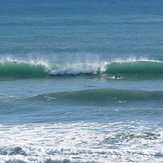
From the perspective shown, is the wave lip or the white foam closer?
the white foam

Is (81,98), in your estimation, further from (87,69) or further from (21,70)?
(21,70)

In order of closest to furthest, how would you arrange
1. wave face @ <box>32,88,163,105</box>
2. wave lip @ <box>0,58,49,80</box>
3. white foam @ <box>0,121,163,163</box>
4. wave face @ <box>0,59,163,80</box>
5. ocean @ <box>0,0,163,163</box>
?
white foam @ <box>0,121,163,163</box> < ocean @ <box>0,0,163,163</box> < wave face @ <box>32,88,163,105</box> < wave face @ <box>0,59,163,80</box> < wave lip @ <box>0,58,49,80</box>

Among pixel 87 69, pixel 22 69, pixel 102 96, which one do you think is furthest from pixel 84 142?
pixel 22 69

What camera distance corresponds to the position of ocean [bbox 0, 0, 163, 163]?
15.8m

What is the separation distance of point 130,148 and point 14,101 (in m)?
7.83

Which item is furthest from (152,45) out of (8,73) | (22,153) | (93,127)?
(22,153)

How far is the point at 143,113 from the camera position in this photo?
19.9 meters

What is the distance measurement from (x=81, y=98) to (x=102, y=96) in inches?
39.2

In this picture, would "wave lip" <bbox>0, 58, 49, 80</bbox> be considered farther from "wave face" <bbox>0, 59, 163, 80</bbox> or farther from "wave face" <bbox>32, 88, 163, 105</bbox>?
"wave face" <bbox>32, 88, 163, 105</bbox>

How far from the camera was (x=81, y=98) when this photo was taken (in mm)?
23219

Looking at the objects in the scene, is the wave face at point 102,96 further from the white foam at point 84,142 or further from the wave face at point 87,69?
the wave face at point 87,69

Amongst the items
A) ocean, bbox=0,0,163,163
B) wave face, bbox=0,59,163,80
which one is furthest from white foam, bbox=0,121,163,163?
wave face, bbox=0,59,163,80

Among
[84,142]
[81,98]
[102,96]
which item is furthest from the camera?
[102,96]

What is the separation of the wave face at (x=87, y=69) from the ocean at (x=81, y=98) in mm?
58
